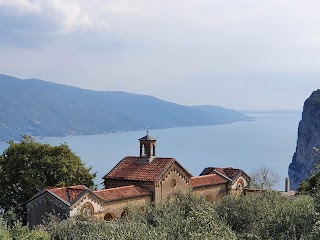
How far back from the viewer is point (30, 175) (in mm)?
38062

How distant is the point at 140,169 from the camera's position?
130 feet

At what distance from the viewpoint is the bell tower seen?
40.2 metres

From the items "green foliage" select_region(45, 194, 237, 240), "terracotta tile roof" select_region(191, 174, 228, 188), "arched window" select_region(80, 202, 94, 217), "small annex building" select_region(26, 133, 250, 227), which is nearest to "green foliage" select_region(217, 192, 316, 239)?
"green foliage" select_region(45, 194, 237, 240)

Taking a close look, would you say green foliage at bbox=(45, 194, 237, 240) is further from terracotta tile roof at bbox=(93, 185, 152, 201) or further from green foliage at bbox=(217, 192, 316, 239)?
terracotta tile roof at bbox=(93, 185, 152, 201)

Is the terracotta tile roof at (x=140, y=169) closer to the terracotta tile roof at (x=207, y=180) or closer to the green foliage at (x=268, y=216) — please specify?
the terracotta tile roof at (x=207, y=180)

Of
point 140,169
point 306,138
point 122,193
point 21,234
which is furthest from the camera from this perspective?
point 306,138

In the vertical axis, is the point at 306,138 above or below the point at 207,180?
above

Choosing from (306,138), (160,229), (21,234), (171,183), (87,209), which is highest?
(306,138)

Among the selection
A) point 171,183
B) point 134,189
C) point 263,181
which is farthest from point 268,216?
point 263,181

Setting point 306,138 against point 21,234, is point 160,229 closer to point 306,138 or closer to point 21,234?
point 21,234

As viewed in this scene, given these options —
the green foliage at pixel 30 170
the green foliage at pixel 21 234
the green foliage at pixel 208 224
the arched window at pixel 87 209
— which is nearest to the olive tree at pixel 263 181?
the green foliage at pixel 30 170

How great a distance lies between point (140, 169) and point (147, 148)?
2261mm

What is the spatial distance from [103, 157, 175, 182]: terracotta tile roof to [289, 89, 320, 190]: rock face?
121 m

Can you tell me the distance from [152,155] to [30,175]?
1113cm
